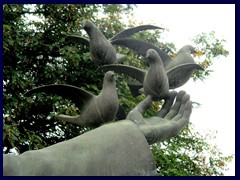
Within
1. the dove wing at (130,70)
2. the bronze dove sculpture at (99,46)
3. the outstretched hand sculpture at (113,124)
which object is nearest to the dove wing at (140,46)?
the outstretched hand sculpture at (113,124)

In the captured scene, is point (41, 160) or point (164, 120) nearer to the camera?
point (41, 160)

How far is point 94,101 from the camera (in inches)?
127

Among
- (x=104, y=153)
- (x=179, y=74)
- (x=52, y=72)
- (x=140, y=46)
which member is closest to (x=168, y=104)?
(x=179, y=74)

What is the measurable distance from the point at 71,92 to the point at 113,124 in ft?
1.53

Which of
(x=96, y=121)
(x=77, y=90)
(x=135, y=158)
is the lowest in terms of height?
(x=135, y=158)

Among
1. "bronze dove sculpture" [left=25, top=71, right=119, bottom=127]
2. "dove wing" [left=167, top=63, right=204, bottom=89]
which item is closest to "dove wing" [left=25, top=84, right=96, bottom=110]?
"bronze dove sculpture" [left=25, top=71, right=119, bottom=127]

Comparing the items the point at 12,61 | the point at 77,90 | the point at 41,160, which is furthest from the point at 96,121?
the point at 12,61

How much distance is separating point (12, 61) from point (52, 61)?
732mm

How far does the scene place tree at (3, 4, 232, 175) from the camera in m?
7.61

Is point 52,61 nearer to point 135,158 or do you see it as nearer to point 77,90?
point 77,90

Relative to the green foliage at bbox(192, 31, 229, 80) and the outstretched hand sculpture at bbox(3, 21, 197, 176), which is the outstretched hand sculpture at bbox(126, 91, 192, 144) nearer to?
the outstretched hand sculpture at bbox(3, 21, 197, 176)

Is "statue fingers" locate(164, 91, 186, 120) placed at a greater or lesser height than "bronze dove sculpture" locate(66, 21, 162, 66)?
lesser

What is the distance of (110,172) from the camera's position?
2.72 metres

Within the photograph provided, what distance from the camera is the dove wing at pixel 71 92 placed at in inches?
129
